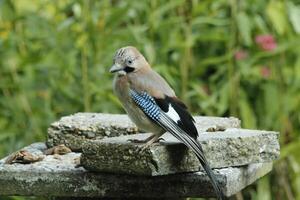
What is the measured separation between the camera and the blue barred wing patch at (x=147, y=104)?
5.29 m

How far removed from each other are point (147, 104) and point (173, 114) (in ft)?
0.57

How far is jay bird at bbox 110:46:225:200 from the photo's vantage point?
509 centimetres

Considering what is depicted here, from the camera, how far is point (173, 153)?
16.7 feet

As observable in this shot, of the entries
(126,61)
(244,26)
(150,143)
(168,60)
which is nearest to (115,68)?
(126,61)

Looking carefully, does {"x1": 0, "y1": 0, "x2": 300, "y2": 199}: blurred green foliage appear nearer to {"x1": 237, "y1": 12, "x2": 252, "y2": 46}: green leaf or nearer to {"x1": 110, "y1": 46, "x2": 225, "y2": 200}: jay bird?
{"x1": 237, "y1": 12, "x2": 252, "y2": 46}: green leaf

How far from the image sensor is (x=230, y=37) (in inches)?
325

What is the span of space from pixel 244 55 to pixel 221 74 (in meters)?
0.26

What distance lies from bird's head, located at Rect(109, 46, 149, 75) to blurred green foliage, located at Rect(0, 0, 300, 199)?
2.24m

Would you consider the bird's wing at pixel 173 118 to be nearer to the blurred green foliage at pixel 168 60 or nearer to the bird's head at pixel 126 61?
the bird's head at pixel 126 61

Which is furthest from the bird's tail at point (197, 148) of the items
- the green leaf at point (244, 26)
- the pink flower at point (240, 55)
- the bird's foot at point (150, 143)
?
the pink flower at point (240, 55)

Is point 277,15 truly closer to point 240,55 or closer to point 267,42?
point 267,42

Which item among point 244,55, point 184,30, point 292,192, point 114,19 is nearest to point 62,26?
point 114,19

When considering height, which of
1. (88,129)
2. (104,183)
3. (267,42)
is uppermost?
(267,42)

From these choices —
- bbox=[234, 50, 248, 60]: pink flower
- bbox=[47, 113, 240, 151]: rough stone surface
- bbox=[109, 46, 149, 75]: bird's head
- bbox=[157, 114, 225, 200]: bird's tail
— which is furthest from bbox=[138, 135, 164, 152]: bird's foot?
bbox=[234, 50, 248, 60]: pink flower
